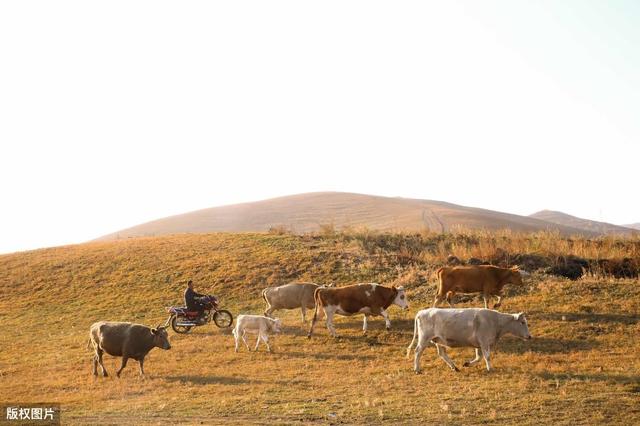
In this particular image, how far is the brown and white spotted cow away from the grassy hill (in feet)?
174

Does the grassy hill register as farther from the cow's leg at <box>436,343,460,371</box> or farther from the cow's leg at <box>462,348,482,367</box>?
the cow's leg at <box>436,343,460,371</box>

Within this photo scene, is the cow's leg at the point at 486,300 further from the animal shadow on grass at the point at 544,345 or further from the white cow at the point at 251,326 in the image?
the white cow at the point at 251,326

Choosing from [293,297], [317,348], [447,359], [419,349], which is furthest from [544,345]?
[293,297]

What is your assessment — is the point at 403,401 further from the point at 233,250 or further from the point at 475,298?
the point at 233,250

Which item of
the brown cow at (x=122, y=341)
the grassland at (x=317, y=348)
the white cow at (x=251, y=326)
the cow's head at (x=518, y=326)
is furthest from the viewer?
the white cow at (x=251, y=326)

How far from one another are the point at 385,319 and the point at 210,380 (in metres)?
7.88

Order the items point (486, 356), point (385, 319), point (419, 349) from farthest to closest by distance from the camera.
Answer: point (385, 319)
point (419, 349)
point (486, 356)

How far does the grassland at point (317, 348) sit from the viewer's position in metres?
14.2

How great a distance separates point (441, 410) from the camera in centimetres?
1351

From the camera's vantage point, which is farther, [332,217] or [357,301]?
[332,217]

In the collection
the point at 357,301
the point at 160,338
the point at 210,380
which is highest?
the point at 357,301

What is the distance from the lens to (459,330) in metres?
17.5

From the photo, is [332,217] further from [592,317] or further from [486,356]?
[486,356]

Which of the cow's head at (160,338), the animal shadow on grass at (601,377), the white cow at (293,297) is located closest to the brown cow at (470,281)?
the white cow at (293,297)
